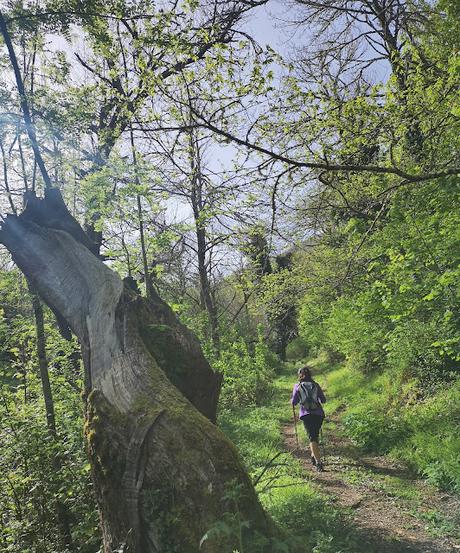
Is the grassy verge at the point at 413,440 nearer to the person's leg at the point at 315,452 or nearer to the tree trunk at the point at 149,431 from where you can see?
the person's leg at the point at 315,452

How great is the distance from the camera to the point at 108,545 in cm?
358

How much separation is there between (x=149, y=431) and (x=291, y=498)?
8.57ft

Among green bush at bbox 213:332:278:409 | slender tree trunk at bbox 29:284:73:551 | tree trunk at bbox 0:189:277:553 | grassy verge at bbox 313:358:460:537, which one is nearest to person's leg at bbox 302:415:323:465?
grassy verge at bbox 313:358:460:537

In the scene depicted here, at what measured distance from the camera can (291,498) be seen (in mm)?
5098

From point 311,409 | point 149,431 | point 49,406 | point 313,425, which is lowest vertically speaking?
point 313,425

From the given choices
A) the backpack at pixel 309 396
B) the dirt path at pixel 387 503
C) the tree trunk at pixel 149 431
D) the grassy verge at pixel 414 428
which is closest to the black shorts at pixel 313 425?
the backpack at pixel 309 396

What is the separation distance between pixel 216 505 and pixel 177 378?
1.77 metres

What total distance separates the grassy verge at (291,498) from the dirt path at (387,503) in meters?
0.22

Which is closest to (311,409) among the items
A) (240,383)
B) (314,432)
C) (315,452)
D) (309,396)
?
(309,396)

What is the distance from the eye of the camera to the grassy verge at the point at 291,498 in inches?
146

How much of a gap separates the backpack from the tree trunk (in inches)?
117

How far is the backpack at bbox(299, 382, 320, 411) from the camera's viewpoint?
24.4 feet

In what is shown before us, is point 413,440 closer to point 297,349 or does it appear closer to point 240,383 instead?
point 240,383

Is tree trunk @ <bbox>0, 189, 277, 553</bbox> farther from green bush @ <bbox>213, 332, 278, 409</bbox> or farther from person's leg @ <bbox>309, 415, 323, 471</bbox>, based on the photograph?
green bush @ <bbox>213, 332, 278, 409</bbox>
